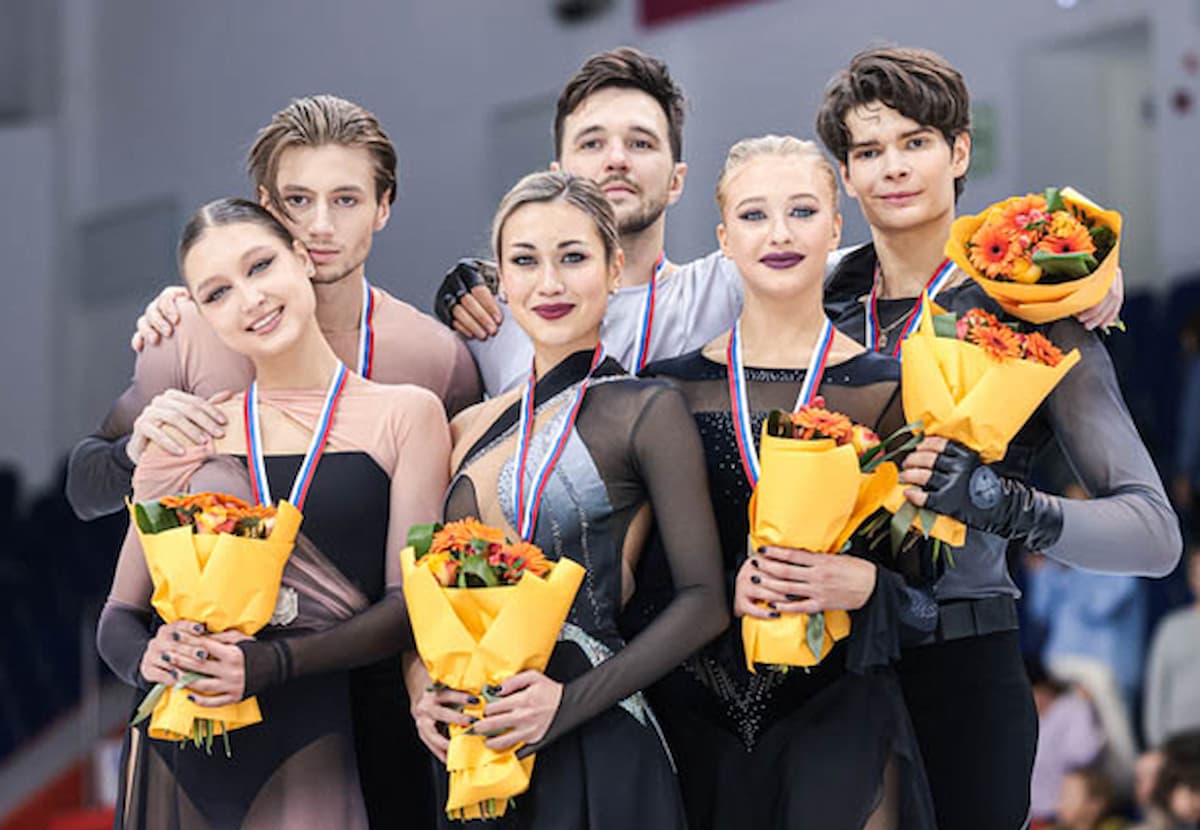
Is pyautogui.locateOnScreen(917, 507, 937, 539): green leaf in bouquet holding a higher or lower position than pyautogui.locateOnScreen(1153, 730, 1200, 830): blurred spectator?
higher

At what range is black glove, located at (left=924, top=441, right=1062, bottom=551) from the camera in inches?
112

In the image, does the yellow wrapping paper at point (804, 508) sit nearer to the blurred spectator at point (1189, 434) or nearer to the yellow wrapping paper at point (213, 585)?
the yellow wrapping paper at point (213, 585)

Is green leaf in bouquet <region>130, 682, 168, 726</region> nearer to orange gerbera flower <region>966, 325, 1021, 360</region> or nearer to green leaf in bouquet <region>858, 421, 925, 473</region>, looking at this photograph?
green leaf in bouquet <region>858, 421, 925, 473</region>

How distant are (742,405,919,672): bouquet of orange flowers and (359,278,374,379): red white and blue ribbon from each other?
95 centimetres

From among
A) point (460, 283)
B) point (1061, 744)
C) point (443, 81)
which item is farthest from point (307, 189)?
point (443, 81)

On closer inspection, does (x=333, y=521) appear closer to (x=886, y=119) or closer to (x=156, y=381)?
(x=156, y=381)

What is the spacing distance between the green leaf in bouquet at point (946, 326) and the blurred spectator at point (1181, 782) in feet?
13.6

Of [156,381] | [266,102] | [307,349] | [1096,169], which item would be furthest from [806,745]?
[266,102]

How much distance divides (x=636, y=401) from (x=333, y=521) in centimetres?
56

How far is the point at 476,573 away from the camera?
2.75 metres

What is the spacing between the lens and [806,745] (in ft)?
9.66

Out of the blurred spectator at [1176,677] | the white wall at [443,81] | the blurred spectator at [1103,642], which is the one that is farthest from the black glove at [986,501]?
the white wall at [443,81]

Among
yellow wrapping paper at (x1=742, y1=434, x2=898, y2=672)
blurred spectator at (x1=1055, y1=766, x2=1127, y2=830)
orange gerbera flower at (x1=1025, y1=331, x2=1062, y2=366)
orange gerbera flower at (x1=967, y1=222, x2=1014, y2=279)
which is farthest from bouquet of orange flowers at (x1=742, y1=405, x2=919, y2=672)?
blurred spectator at (x1=1055, y1=766, x2=1127, y2=830)

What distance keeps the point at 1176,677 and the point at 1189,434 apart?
1193 mm
